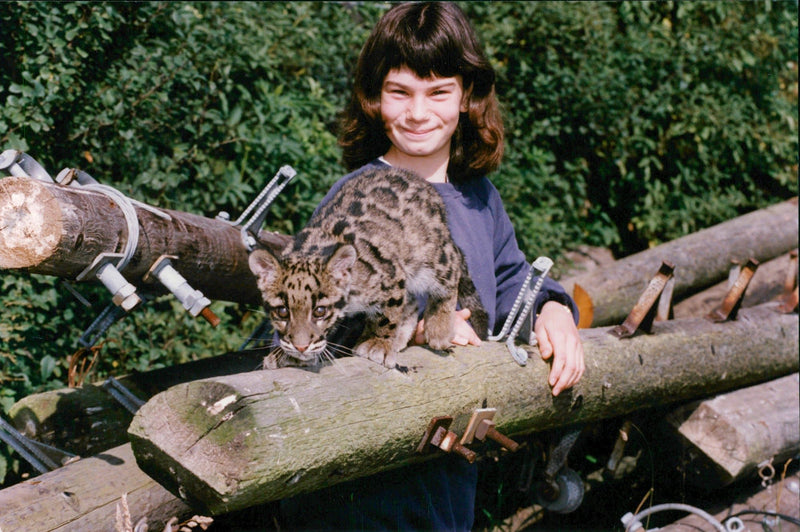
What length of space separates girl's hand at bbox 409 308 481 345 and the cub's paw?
1.40ft

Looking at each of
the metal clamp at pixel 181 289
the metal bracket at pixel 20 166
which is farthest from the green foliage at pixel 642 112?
the metal bracket at pixel 20 166

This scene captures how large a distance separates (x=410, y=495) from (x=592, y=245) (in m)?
5.93

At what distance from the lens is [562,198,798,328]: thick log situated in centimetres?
628

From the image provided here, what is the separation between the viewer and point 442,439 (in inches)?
115

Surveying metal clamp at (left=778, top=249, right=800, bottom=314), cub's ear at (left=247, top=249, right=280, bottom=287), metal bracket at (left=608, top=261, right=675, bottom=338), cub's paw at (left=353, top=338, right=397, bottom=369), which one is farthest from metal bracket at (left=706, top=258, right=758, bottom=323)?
cub's ear at (left=247, top=249, right=280, bottom=287)

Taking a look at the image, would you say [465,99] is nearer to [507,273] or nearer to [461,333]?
[507,273]

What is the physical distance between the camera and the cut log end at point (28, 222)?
8.70 ft

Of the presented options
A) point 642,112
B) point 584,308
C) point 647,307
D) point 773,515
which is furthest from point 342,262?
point 642,112

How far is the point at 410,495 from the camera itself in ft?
11.0

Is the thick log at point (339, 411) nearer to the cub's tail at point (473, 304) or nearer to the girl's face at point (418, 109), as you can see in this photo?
the cub's tail at point (473, 304)

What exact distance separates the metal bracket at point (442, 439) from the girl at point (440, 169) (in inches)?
19.1

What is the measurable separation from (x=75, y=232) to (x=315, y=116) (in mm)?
4139

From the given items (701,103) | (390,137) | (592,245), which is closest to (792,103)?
(701,103)

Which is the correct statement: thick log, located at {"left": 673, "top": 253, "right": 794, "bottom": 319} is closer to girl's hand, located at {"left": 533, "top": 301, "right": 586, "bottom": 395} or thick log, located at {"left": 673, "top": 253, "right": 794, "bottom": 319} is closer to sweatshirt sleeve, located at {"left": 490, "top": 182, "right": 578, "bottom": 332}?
sweatshirt sleeve, located at {"left": 490, "top": 182, "right": 578, "bottom": 332}
